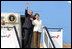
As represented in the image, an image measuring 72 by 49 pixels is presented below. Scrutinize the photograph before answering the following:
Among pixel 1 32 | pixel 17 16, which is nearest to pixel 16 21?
pixel 17 16

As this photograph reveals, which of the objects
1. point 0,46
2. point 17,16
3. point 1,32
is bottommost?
point 0,46

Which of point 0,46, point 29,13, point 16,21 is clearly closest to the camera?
point 29,13

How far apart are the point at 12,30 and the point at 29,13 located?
3.85 feet

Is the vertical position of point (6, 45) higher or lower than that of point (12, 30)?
lower

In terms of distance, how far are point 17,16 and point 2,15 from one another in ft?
2.23

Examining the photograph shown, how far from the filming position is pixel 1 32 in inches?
310

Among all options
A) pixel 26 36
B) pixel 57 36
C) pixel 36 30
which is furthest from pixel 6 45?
pixel 57 36

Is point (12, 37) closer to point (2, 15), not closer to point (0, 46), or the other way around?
point (0, 46)

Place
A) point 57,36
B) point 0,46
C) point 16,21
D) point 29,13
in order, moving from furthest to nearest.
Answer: point 16,21 → point 57,36 → point 0,46 → point 29,13

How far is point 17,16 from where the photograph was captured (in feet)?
30.7

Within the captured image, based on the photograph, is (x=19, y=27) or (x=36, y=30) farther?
(x=19, y=27)

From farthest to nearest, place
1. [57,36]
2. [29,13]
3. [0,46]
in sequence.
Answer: [57,36] → [0,46] → [29,13]

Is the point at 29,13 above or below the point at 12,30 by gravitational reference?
above

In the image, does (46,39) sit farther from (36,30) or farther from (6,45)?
(6,45)
